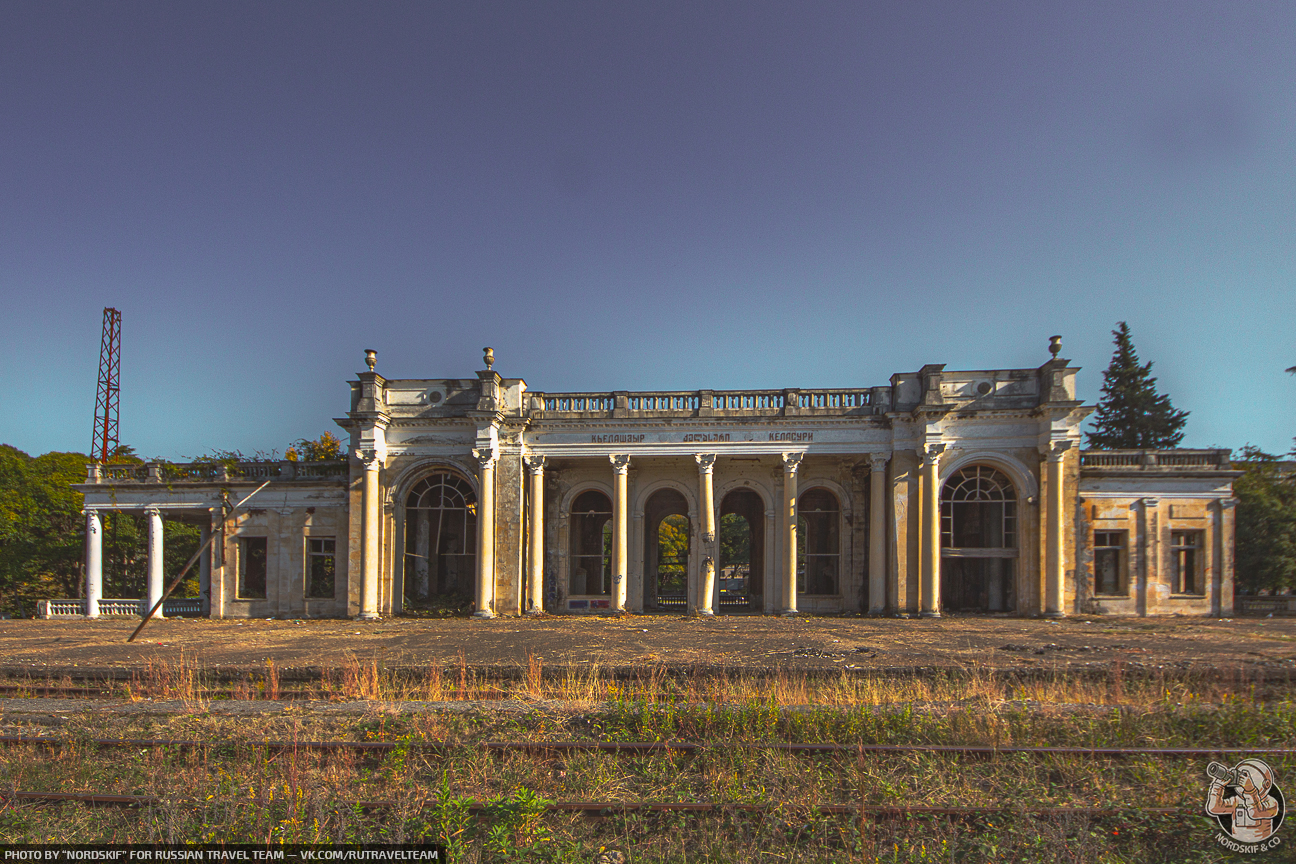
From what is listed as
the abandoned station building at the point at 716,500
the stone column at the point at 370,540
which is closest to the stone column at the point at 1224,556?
the abandoned station building at the point at 716,500

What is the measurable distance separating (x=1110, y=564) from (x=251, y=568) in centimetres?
3237

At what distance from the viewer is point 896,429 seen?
21531mm

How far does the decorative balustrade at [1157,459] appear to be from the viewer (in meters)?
22.1

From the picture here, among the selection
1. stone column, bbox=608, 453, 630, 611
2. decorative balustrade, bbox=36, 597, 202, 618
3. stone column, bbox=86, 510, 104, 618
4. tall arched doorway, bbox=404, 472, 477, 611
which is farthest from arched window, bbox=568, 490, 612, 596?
stone column, bbox=86, 510, 104, 618

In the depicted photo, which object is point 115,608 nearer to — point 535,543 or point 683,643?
point 535,543

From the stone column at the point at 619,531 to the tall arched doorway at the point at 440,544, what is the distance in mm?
5027

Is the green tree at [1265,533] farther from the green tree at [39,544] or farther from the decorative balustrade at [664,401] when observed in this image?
the green tree at [39,544]

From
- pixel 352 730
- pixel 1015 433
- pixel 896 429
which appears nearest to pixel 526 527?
pixel 896 429

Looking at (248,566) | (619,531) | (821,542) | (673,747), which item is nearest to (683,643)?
(673,747)

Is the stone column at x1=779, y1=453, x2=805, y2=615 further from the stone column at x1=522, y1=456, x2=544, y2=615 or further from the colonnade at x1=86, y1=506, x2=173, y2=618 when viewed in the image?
the colonnade at x1=86, y1=506, x2=173, y2=618


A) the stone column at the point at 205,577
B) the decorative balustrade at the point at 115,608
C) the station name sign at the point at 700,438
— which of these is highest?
the station name sign at the point at 700,438

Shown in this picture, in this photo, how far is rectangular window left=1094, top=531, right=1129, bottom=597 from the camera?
72.6 feet

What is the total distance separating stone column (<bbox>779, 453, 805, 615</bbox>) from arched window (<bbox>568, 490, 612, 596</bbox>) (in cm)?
643

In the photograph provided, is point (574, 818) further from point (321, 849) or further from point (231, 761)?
point (231, 761)
